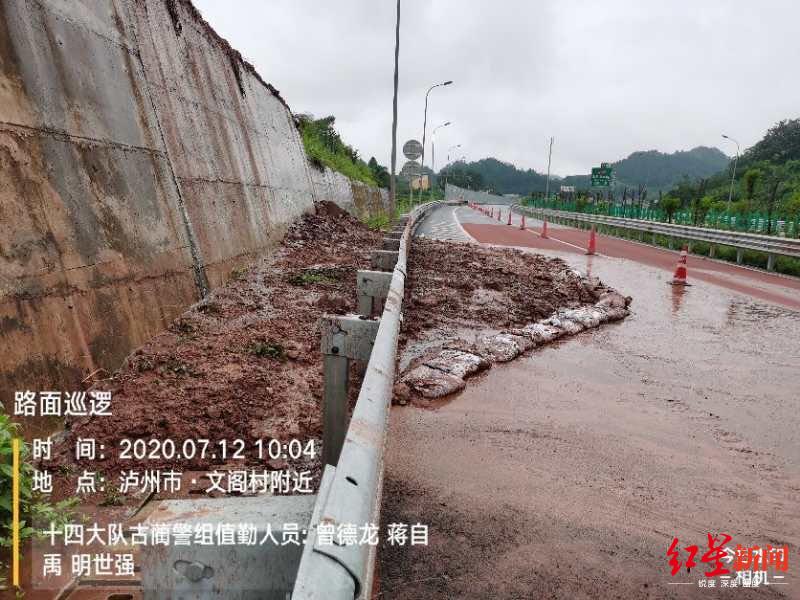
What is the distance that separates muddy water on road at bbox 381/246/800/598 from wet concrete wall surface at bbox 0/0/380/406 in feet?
7.84

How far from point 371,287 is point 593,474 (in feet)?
6.75

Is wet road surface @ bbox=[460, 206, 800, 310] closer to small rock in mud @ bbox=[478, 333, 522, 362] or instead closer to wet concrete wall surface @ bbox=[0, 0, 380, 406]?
small rock in mud @ bbox=[478, 333, 522, 362]

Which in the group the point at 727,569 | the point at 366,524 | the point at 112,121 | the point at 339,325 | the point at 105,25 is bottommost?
the point at 727,569

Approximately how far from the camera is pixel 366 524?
51.5 inches

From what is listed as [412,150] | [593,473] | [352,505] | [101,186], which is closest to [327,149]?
[412,150]

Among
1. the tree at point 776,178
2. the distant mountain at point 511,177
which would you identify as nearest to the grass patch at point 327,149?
the tree at point 776,178

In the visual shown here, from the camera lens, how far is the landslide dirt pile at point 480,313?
5340 millimetres

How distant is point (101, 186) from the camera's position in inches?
175

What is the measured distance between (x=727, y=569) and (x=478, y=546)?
4.10 ft

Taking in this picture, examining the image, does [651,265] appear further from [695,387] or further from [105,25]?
[105,25]

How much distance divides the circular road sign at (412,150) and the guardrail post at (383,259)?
25133 mm

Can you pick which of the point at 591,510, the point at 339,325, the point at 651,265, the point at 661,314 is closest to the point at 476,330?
the point at 661,314

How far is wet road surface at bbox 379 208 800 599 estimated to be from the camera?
2.57m

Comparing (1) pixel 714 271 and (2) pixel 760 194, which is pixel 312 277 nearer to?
(1) pixel 714 271
